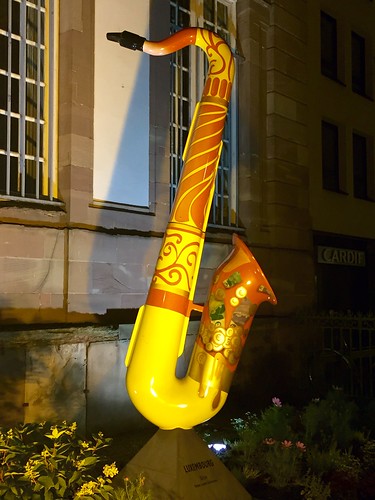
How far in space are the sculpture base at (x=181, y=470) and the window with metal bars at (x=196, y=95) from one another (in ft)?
17.2

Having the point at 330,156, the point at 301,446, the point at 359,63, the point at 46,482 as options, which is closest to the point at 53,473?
the point at 46,482

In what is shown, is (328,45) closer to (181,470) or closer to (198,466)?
(198,466)

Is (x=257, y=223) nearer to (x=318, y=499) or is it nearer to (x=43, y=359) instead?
(x=43, y=359)

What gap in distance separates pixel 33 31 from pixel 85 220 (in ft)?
8.47

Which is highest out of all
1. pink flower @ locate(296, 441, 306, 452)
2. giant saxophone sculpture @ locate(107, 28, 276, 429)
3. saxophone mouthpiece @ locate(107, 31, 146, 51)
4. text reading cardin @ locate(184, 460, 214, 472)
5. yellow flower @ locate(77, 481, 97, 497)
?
saxophone mouthpiece @ locate(107, 31, 146, 51)

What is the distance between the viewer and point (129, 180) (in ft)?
27.0

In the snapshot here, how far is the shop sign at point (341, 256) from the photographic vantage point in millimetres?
12619

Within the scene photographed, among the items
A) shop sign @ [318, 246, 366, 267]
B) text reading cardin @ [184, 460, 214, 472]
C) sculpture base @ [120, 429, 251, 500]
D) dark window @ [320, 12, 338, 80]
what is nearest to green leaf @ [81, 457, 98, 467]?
sculpture base @ [120, 429, 251, 500]

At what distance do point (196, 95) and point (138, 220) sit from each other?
2.69 m

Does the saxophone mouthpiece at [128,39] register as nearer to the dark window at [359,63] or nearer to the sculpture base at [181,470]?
the sculpture base at [181,470]

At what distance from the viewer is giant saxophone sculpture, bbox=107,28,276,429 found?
434 centimetres

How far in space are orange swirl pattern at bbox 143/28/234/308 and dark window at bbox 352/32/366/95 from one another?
1033 cm

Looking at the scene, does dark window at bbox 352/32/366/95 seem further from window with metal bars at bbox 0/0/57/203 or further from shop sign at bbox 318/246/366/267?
window with metal bars at bbox 0/0/57/203

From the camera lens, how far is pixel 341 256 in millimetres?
13203
